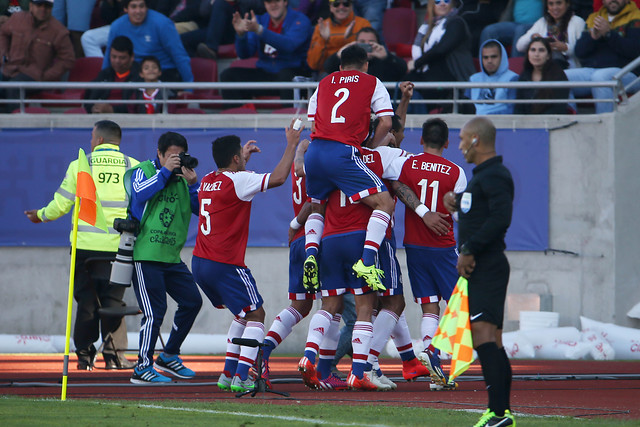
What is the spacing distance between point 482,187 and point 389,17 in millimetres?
11536

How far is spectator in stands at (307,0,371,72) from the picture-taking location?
15.3 m

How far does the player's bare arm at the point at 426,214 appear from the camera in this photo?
29.1ft

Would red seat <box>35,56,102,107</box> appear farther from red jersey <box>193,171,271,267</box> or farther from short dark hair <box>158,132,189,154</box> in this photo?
red jersey <box>193,171,271,267</box>

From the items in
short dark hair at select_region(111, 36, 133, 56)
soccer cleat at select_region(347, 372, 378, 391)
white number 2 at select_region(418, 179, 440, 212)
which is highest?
short dark hair at select_region(111, 36, 133, 56)

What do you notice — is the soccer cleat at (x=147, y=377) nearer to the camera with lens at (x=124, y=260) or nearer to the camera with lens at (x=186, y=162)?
the camera with lens at (x=124, y=260)

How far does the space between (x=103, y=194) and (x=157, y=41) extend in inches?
229

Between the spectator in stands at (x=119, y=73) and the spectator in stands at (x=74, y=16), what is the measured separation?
7.61 feet

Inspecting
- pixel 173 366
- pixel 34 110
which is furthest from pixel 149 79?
pixel 173 366

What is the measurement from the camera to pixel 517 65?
15383mm

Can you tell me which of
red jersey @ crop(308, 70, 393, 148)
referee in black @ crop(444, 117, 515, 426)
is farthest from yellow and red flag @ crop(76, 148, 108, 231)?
referee in black @ crop(444, 117, 515, 426)

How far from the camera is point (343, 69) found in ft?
29.0

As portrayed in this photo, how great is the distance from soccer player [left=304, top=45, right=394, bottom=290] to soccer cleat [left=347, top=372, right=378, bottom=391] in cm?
87

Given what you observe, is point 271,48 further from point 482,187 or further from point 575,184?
point 482,187

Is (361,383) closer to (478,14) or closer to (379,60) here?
(379,60)
